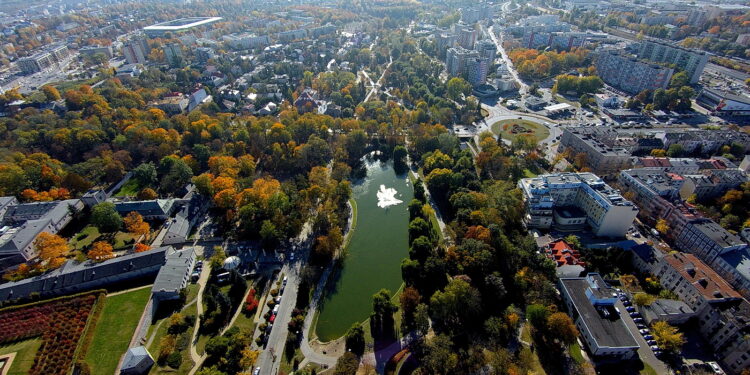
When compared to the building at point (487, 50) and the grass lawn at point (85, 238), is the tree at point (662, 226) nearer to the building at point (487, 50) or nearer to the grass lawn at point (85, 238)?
the building at point (487, 50)

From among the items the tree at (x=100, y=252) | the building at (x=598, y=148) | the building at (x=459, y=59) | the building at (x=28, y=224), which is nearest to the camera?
the tree at (x=100, y=252)

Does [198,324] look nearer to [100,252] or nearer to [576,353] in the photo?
[100,252]

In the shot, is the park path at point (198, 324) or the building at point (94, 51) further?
the building at point (94, 51)

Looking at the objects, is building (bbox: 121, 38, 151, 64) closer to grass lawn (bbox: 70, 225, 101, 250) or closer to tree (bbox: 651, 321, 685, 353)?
grass lawn (bbox: 70, 225, 101, 250)

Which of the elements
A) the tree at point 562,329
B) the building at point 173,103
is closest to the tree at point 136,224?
the building at point 173,103

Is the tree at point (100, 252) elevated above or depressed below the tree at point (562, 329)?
above

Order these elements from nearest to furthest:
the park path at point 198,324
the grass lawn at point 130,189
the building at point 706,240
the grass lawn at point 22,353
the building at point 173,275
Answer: the grass lawn at point 22,353 → the park path at point 198,324 → the building at point 173,275 → the building at point 706,240 → the grass lawn at point 130,189
